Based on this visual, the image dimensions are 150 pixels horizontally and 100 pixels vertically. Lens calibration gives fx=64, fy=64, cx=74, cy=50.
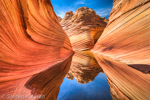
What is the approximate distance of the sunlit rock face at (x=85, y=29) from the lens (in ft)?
16.3

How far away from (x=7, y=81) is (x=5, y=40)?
0.44m

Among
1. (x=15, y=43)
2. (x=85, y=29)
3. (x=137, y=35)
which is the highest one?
(x=85, y=29)

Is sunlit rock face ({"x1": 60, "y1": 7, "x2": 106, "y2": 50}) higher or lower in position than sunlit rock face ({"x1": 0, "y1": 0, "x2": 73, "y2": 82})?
higher

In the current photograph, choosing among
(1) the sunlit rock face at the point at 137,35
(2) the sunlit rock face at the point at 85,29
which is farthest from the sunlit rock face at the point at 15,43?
(2) the sunlit rock face at the point at 85,29

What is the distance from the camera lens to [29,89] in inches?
25.8

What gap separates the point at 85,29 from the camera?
5.14 metres

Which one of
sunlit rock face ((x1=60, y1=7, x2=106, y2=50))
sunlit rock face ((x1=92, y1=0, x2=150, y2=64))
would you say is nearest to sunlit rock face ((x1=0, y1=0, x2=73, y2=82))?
sunlit rock face ((x1=92, y1=0, x2=150, y2=64))

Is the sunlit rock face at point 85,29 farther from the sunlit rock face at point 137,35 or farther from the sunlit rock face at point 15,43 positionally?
the sunlit rock face at point 15,43

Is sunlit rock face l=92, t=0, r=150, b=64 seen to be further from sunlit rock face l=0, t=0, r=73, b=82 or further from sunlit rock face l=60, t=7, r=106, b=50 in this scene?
sunlit rock face l=60, t=7, r=106, b=50

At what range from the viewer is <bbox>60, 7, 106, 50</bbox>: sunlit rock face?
16.3 ft

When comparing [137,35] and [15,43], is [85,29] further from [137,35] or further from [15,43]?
[15,43]

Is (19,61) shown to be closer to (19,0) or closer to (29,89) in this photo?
(29,89)

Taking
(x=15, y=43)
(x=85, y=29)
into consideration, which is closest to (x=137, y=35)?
(x=15, y=43)

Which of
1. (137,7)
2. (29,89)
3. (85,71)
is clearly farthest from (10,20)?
(137,7)
